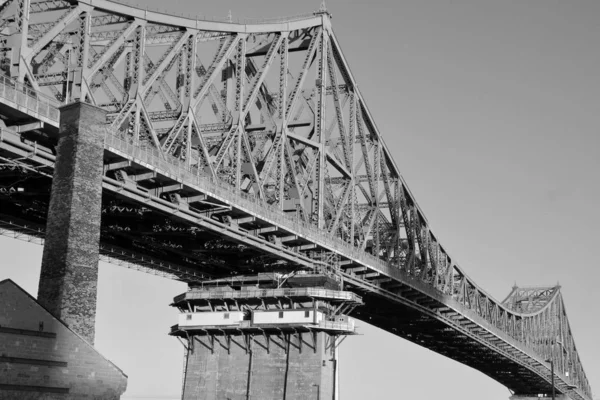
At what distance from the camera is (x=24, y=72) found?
55.5 m

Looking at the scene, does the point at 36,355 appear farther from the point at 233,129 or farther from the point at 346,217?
the point at 346,217

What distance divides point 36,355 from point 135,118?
26137 millimetres

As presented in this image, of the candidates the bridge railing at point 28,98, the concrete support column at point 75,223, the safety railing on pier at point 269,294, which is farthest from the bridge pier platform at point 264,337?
the bridge railing at point 28,98

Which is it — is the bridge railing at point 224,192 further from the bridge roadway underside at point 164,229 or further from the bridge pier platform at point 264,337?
the bridge pier platform at point 264,337

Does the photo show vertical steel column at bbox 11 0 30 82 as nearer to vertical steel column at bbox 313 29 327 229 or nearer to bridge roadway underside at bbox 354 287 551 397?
vertical steel column at bbox 313 29 327 229

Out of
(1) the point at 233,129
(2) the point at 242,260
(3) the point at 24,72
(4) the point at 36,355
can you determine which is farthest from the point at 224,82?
(4) the point at 36,355

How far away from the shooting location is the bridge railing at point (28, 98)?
2039 inches

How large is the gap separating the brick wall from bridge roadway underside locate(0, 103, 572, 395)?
47.0 feet

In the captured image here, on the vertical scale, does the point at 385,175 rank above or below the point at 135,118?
above

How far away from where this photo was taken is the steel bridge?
59688mm

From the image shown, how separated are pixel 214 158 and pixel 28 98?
77.2 ft

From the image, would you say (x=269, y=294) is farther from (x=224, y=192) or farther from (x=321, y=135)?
(x=321, y=135)

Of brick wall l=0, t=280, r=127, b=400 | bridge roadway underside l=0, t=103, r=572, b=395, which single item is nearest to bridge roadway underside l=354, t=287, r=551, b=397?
bridge roadway underside l=0, t=103, r=572, b=395

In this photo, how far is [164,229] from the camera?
73.4m
